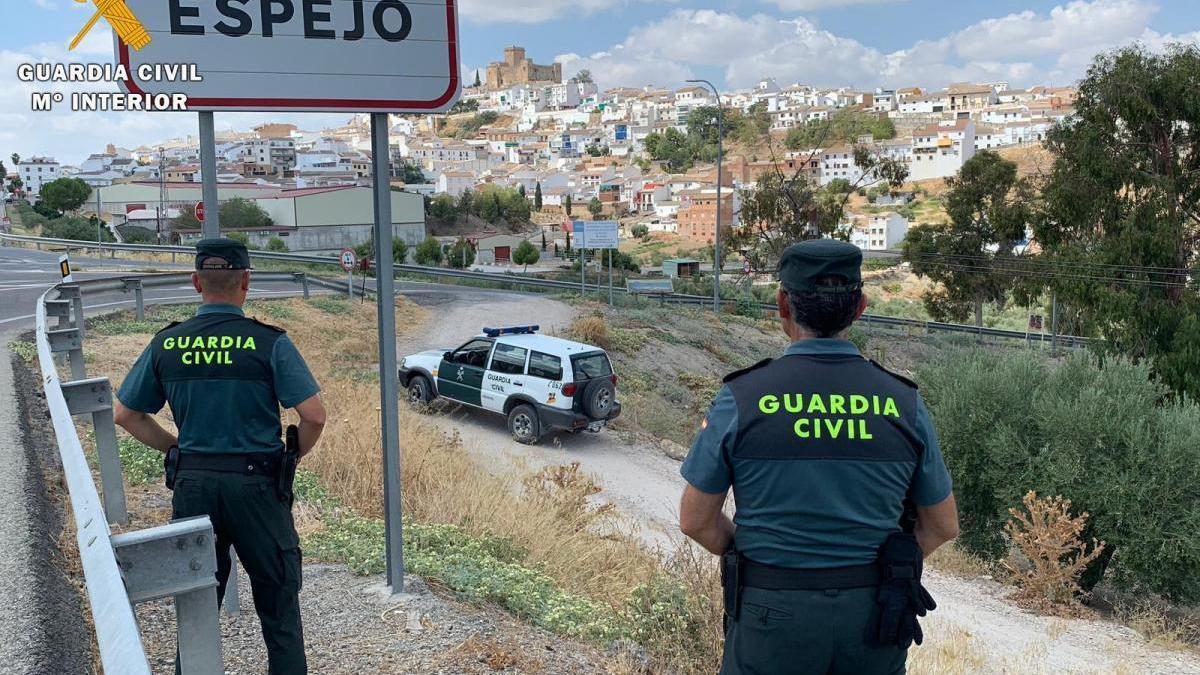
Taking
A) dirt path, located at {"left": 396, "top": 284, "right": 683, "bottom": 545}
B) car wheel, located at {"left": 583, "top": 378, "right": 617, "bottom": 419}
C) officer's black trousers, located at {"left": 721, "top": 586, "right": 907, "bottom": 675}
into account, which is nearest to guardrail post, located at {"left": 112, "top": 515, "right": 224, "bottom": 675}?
officer's black trousers, located at {"left": 721, "top": 586, "right": 907, "bottom": 675}

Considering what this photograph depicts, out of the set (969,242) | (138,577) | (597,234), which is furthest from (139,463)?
(969,242)

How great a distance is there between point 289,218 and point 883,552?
56585 millimetres

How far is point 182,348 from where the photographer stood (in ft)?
11.5

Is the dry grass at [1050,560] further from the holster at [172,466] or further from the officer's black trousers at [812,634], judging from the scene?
the holster at [172,466]

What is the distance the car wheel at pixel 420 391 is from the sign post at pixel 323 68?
1106cm

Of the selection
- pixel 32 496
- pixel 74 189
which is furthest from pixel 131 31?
pixel 74 189

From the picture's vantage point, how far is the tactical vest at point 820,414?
2.55 metres

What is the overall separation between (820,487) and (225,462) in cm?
218

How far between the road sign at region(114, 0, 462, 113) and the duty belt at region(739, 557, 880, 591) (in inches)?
121

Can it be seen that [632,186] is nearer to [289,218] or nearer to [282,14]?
[289,218]

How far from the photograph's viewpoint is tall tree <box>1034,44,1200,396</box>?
891 inches

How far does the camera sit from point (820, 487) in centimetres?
257

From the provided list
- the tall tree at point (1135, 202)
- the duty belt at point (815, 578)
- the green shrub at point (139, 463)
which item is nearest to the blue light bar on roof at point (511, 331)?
the green shrub at point (139, 463)

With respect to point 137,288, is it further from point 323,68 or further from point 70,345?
point 323,68
